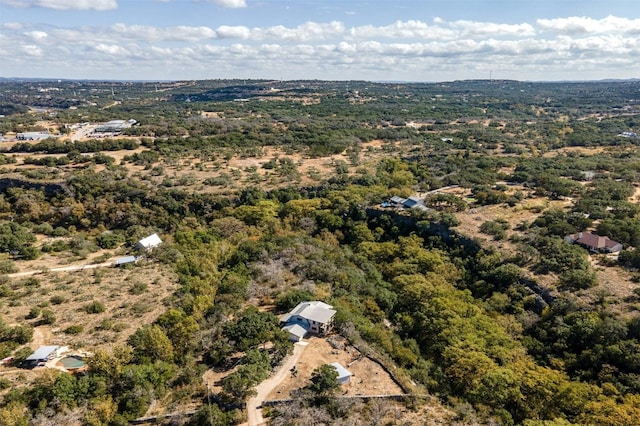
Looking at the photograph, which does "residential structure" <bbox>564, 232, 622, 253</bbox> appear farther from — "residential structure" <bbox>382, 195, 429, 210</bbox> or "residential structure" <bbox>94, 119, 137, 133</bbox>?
"residential structure" <bbox>94, 119, 137, 133</bbox>

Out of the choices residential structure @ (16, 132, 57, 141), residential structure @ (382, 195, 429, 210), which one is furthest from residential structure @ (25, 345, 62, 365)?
residential structure @ (16, 132, 57, 141)

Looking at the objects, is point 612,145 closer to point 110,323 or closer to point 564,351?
point 564,351

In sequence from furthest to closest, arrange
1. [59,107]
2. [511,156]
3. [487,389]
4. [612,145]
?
[59,107] → [612,145] → [511,156] → [487,389]

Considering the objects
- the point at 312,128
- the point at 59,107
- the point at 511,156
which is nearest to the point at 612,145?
the point at 511,156

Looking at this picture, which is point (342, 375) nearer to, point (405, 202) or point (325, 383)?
point (325, 383)

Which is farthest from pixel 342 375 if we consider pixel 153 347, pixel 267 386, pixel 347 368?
pixel 153 347

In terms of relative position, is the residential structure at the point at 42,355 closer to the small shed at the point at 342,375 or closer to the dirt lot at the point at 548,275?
the small shed at the point at 342,375
